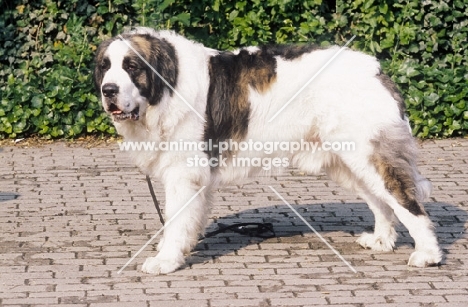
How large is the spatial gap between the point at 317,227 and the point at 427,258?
1269 mm

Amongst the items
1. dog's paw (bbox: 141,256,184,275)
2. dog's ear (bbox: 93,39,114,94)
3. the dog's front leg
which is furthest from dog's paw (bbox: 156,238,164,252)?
dog's ear (bbox: 93,39,114,94)

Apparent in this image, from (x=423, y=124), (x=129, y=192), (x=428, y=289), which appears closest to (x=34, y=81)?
(x=129, y=192)

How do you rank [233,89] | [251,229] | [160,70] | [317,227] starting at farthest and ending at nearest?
[317,227], [251,229], [233,89], [160,70]

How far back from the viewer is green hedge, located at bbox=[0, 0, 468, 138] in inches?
423

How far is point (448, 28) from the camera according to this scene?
36.3 ft

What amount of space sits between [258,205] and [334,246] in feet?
4.43

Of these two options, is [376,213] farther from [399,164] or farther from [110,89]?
[110,89]

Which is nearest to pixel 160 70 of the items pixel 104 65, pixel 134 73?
pixel 134 73

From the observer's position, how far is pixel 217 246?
7.38 meters

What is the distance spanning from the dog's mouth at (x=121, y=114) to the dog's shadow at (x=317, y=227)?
3.74 ft

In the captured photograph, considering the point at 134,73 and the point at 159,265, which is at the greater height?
the point at 134,73

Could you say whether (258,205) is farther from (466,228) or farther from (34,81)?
(34,81)

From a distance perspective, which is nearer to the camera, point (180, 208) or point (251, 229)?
point (180, 208)

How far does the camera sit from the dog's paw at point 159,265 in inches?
263
